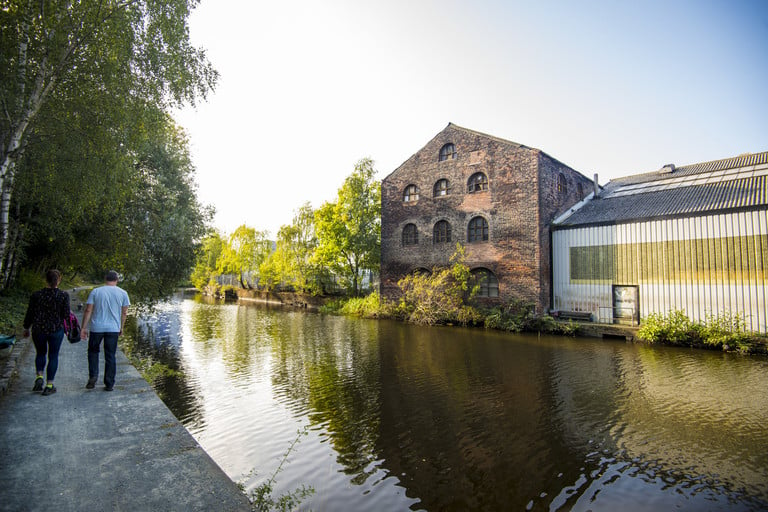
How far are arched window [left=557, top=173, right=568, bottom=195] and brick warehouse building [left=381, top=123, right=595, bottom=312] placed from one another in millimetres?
53

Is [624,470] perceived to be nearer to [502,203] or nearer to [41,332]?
[41,332]

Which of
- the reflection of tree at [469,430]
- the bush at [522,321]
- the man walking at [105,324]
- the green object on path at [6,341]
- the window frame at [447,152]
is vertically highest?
the window frame at [447,152]

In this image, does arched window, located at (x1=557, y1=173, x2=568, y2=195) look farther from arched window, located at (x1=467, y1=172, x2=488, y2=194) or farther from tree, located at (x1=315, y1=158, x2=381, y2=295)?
tree, located at (x1=315, y1=158, x2=381, y2=295)

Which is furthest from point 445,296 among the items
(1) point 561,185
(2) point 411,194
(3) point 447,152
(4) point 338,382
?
(4) point 338,382

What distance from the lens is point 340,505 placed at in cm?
378

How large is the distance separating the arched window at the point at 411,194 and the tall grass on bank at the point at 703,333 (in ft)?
38.2

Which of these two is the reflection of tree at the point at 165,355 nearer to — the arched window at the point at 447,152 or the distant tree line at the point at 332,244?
the distant tree line at the point at 332,244

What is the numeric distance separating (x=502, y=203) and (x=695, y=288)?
7.60 meters

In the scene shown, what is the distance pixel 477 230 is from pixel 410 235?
3.89 meters

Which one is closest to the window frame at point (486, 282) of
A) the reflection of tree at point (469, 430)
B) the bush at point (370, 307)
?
the bush at point (370, 307)

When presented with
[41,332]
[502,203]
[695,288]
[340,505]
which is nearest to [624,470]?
[340,505]

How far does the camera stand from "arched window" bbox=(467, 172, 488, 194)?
18.1m

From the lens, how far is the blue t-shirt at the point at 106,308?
5152mm

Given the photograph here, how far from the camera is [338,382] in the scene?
810 centimetres
